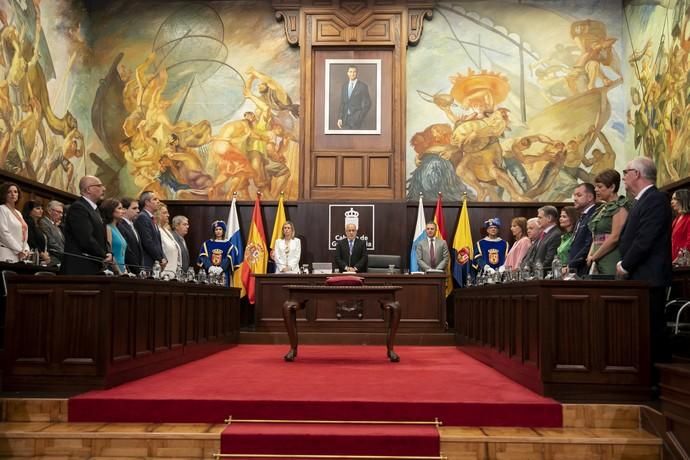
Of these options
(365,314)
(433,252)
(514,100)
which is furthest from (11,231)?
(514,100)

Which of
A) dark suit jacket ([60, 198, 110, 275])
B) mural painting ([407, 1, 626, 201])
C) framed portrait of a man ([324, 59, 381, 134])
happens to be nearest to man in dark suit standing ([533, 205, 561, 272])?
dark suit jacket ([60, 198, 110, 275])

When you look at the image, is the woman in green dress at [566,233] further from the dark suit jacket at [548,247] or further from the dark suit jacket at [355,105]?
the dark suit jacket at [355,105]

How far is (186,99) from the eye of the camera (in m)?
12.8

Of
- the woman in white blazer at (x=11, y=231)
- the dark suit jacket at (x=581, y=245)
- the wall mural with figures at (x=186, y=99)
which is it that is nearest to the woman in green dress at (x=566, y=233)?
the dark suit jacket at (x=581, y=245)

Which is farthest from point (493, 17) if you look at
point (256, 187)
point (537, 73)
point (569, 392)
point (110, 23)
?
point (569, 392)

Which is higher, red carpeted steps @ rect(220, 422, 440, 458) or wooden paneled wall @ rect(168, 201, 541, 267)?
wooden paneled wall @ rect(168, 201, 541, 267)

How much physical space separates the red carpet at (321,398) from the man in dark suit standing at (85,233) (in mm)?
1092

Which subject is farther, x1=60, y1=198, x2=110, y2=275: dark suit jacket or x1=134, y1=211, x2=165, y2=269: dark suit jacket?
x1=134, y1=211, x2=165, y2=269: dark suit jacket

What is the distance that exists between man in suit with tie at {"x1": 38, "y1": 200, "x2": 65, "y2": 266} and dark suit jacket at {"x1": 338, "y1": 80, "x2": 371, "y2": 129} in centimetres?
528

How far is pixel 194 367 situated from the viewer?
6746mm

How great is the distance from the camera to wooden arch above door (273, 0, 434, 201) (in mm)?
12352

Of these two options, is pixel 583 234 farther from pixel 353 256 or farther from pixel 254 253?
pixel 254 253

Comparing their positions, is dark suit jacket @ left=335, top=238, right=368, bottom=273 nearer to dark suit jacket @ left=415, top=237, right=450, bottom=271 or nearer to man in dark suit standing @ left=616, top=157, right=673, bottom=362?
dark suit jacket @ left=415, top=237, right=450, bottom=271

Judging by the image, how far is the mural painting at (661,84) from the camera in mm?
9984
